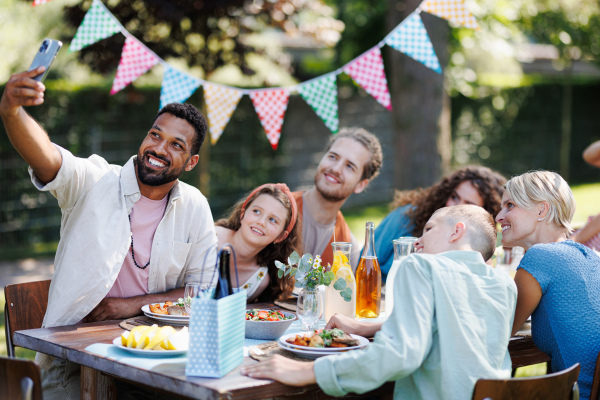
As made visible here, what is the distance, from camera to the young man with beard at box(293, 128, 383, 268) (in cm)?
421

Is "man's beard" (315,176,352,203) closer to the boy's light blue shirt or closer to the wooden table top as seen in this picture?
the wooden table top

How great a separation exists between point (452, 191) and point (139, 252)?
1.97 metres

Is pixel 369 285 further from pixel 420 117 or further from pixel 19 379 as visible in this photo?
pixel 420 117

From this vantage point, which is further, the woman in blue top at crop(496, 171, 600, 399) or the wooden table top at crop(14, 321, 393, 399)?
the woman in blue top at crop(496, 171, 600, 399)

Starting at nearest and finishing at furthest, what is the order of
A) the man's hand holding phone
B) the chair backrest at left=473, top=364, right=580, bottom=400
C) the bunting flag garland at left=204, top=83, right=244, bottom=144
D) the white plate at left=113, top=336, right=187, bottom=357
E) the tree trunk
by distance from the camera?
the chair backrest at left=473, top=364, right=580, bottom=400 → the white plate at left=113, top=336, right=187, bottom=357 → the man's hand holding phone → the bunting flag garland at left=204, top=83, right=244, bottom=144 → the tree trunk

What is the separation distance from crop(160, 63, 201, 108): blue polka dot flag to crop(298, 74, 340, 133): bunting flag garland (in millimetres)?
763

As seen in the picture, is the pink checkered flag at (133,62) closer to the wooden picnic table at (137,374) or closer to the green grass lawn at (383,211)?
the wooden picnic table at (137,374)

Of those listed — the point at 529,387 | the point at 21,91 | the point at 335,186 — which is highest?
the point at 21,91

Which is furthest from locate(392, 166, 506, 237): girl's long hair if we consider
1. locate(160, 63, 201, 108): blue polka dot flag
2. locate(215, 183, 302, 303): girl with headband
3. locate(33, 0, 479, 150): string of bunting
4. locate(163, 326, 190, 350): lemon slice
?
locate(163, 326, 190, 350): lemon slice

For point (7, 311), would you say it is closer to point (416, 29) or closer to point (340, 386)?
point (340, 386)

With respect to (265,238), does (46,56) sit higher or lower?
higher

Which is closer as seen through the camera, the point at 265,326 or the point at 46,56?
the point at 46,56

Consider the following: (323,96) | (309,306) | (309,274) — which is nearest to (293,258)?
(309,274)

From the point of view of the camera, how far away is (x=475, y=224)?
101 inches
